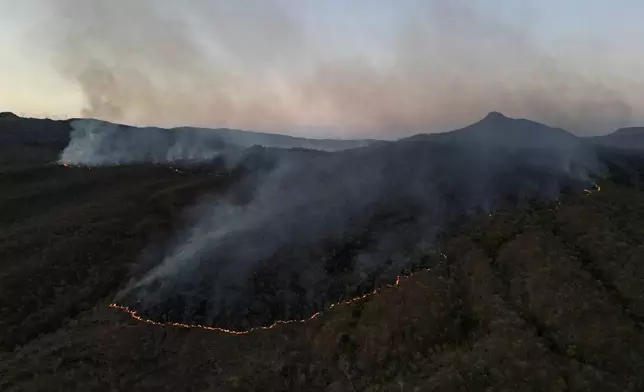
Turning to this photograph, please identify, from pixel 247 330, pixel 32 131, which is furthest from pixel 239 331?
pixel 32 131

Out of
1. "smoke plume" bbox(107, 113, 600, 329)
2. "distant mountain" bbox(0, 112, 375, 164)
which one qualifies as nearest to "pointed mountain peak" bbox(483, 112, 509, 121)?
"smoke plume" bbox(107, 113, 600, 329)

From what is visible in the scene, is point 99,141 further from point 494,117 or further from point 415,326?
point 415,326

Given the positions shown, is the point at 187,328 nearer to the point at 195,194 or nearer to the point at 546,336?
the point at 546,336

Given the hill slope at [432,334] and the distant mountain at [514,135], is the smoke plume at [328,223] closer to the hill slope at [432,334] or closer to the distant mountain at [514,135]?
the hill slope at [432,334]

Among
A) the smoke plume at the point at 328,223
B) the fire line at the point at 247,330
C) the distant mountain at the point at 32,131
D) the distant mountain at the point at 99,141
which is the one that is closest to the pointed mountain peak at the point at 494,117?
the smoke plume at the point at 328,223

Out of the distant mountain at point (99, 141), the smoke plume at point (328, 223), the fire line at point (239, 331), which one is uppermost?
the distant mountain at point (99, 141)

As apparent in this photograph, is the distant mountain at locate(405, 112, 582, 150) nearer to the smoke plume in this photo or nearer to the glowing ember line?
the smoke plume
